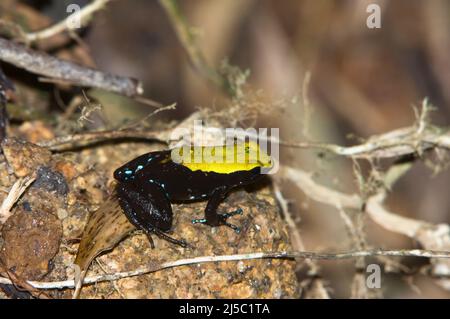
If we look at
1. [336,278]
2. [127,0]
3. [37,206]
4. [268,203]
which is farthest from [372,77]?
[37,206]

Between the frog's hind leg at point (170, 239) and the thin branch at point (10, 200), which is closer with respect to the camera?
the thin branch at point (10, 200)

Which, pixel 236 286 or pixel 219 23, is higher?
pixel 219 23

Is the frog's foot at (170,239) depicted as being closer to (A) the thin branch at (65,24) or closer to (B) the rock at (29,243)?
(B) the rock at (29,243)

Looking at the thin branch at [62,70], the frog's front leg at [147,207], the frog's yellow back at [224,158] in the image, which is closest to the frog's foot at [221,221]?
the frog's front leg at [147,207]

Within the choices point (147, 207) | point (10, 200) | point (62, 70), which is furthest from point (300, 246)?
point (62, 70)

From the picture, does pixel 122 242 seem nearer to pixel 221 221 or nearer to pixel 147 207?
pixel 147 207
